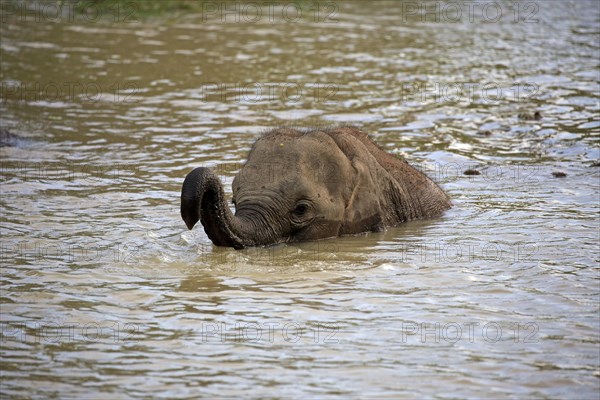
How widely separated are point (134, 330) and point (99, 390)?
120 cm

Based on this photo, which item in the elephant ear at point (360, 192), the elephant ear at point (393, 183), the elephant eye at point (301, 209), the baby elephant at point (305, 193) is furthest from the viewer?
the elephant ear at point (393, 183)

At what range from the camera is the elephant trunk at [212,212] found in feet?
32.0

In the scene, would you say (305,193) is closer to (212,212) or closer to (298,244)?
(298,244)

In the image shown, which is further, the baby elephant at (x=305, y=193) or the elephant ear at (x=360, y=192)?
the elephant ear at (x=360, y=192)

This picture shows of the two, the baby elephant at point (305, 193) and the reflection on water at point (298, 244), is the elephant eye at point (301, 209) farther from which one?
the reflection on water at point (298, 244)

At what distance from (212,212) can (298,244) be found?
1377mm

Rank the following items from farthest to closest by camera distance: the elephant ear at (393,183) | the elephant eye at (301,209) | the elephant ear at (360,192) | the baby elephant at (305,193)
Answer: the elephant ear at (393,183), the elephant ear at (360,192), the elephant eye at (301,209), the baby elephant at (305,193)

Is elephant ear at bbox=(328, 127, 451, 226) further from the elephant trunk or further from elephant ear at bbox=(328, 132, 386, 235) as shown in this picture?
the elephant trunk

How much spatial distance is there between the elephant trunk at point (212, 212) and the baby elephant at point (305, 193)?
1cm

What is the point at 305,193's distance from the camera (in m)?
11.0

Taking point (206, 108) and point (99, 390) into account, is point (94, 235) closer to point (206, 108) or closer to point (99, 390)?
point (99, 390)

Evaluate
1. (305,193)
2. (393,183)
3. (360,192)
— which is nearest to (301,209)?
(305,193)

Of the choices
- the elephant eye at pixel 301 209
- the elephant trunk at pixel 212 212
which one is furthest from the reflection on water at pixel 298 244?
the elephant eye at pixel 301 209

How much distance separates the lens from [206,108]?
1859 centimetres
